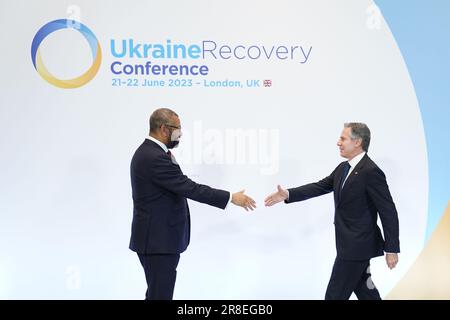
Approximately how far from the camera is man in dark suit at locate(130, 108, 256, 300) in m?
3.22

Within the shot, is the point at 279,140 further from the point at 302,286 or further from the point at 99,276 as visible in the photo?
the point at 99,276

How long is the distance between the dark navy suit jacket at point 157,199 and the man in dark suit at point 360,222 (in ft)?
3.18

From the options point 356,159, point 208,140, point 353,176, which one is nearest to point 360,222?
point 353,176

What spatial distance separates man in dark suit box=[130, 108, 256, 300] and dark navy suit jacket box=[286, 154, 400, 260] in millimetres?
957

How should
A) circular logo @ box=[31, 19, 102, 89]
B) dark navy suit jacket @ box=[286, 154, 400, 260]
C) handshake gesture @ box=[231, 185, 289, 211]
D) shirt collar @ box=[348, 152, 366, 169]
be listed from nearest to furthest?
dark navy suit jacket @ box=[286, 154, 400, 260]
shirt collar @ box=[348, 152, 366, 169]
handshake gesture @ box=[231, 185, 289, 211]
circular logo @ box=[31, 19, 102, 89]

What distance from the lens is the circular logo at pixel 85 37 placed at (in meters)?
4.03

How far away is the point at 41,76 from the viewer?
405 cm

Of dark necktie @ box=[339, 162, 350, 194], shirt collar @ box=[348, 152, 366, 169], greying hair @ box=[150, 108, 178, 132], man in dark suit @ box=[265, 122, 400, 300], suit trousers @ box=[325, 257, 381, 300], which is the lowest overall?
suit trousers @ box=[325, 257, 381, 300]

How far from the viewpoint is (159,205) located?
3.27 m

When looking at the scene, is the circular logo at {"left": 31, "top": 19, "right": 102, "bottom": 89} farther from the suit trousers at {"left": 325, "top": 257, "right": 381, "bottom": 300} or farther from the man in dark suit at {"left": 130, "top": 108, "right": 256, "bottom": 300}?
the suit trousers at {"left": 325, "top": 257, "right": 381, "bottom": 300}

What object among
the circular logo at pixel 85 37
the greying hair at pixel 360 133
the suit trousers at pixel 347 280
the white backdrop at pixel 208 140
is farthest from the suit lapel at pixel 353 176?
the circular logo at pixel 85 37

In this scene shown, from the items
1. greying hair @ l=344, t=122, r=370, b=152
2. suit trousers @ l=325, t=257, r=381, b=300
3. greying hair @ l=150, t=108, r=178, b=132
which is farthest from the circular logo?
suit trousers @ l=325, t=257, r=381, b=300

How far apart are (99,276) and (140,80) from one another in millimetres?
1664

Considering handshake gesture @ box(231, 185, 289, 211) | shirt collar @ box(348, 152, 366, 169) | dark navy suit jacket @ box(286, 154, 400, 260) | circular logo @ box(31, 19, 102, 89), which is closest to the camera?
dark navy suit jacket @ box(286, 154, 400, 260)
